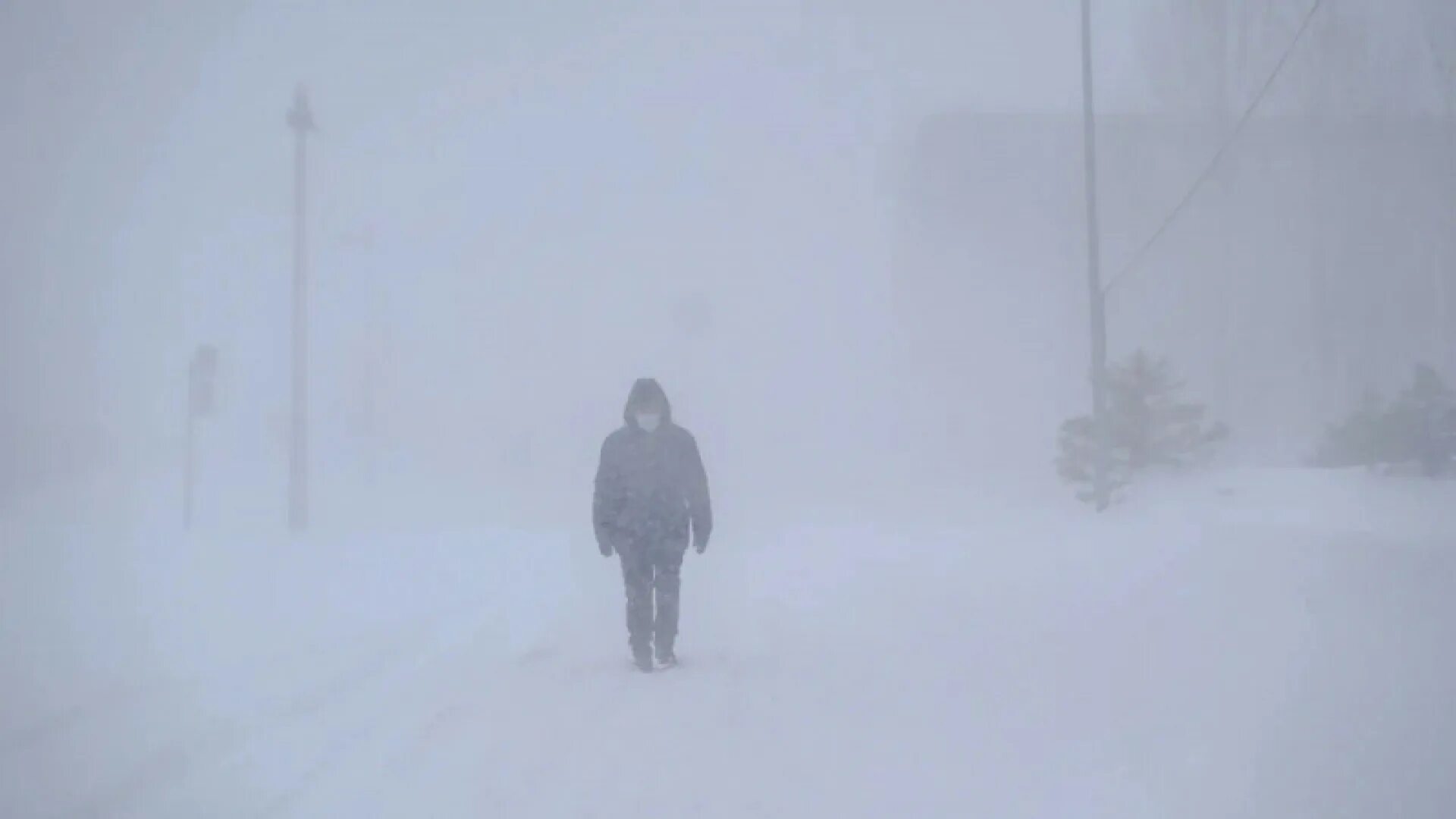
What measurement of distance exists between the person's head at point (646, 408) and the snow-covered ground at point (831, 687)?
1636 millimetres

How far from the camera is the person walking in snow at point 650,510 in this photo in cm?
738

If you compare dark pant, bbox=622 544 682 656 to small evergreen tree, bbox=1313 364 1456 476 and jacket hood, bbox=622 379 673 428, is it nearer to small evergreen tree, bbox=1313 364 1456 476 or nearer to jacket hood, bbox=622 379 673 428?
jacket hood, bbox=622 379 673 428

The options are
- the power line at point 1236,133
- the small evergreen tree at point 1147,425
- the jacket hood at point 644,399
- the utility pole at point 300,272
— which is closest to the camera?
the jacket hood at point 644,399

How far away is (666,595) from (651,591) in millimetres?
122

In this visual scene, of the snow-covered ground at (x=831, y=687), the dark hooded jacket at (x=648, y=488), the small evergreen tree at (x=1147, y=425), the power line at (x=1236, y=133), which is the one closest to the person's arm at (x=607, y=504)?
the dark hooded jacket at (x=648, y=488)

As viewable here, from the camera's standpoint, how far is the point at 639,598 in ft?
24.5

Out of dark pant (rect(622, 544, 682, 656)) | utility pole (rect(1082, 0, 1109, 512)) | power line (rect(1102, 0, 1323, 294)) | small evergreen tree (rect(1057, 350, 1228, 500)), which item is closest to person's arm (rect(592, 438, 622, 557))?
dark pant (rect(622, 544, 682, 656))

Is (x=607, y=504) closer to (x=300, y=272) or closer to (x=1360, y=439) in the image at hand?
(x=1360, y=439)

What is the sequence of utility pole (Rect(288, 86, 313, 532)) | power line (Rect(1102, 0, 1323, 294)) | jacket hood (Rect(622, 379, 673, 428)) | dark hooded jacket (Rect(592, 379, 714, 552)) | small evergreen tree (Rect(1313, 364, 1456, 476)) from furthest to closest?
utility pole (Rect(288, 86, 313, 532)), small evergreen tree (Rect(1313, 364, 1456, 476)), power line (Rect(1102, 0, 1323, 294)), jacket hood (Rect(622, 379, 673, 428)), dark hooded jacket (Rect(592, 379, 714, 552))

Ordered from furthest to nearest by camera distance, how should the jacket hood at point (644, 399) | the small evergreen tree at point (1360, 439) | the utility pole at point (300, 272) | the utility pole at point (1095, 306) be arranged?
the utility pole at point (300, 272), the utility pole at point (1095, 306), the small evergreen tree at point (1360, 439), the jacket hood at point (644, 399)

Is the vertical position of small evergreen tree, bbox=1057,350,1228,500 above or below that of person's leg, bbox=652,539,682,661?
above

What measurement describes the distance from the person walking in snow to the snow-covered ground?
38 cm

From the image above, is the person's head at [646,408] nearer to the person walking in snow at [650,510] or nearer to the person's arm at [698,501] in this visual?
the person walking in snow at [650,510]

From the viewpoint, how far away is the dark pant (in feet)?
24.2
